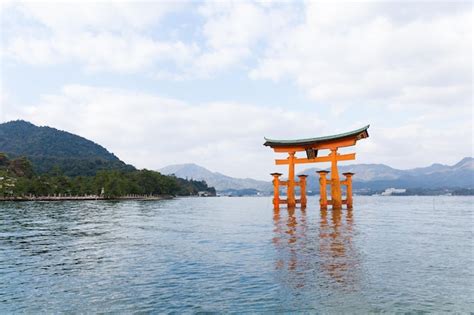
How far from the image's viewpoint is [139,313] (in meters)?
8.30

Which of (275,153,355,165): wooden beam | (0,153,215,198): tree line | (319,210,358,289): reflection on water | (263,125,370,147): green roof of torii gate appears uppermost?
(263,125,370,147): green roof of torii gate

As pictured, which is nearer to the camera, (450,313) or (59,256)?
(450,313)

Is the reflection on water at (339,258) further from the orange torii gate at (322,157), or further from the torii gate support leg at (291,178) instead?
the torii gate support leg at (291,178)

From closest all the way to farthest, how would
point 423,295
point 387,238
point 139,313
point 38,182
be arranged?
point 139,313 < point 423,295 < point 387,238 < point 38,182

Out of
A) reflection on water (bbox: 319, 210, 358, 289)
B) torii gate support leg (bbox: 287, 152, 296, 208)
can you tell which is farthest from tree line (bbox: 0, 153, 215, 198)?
reflection on water (bbox: 319, 210, 358, 289)

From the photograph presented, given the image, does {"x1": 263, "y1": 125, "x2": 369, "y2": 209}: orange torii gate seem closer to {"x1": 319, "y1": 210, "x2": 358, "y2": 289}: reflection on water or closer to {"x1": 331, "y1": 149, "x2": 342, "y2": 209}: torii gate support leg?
{"x1": 331, "y1": 149, "x2": 342, "y2": 209}: torii gate support leg

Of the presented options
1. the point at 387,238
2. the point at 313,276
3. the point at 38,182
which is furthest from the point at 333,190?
the point at 38,182

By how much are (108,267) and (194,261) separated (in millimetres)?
3289

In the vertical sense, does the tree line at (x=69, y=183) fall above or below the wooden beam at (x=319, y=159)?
below

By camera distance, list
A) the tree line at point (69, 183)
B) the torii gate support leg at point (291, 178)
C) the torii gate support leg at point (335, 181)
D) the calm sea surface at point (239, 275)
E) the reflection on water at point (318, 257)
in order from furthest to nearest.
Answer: the tree line at point (69, 183) → the torii gate support leg at point (291, 178) → the torii gate support leg at point (335, 181) → the reflection on water at point (318, 257) → the calm sea surface at point (239, 275)

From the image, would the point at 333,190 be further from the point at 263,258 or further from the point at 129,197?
the point at 129,197

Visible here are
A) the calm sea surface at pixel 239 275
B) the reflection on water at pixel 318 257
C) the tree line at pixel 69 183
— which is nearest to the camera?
the calm sea surface at pixel 239 275

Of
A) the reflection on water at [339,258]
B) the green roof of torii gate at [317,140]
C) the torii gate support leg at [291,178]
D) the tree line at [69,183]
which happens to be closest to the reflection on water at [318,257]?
the reflection on water at [339,258]

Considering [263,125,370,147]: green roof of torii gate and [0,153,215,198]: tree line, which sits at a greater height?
[263,125,370,147]: green roof of torii gate
